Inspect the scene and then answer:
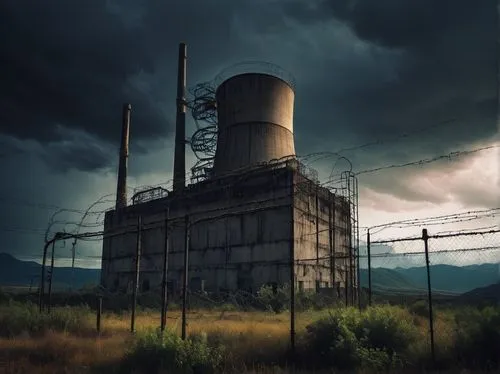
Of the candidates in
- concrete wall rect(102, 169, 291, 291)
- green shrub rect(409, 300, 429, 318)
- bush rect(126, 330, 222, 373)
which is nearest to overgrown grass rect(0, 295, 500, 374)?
bush rect(126, 330, 222, 373)

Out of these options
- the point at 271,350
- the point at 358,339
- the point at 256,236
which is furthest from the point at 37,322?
the point at 256,236

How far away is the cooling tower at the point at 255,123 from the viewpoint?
41938mm

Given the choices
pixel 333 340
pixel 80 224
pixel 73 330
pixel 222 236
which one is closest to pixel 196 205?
pixel 222 236

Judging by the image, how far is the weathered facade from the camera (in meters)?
34.2

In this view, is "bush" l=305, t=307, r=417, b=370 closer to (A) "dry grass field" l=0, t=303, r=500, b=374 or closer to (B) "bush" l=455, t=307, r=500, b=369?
(A) "dry grass field" l=0, t=303, r=500, b=374

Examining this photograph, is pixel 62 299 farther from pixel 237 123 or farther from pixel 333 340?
pixel 333 340

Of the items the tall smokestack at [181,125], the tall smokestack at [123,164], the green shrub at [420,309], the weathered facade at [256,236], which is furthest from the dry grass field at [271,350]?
the tall smokestack at [123,164]

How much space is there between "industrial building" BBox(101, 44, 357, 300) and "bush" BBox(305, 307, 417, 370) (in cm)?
1913

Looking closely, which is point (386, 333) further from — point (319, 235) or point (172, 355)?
point (319, 235)

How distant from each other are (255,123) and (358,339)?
109 ft

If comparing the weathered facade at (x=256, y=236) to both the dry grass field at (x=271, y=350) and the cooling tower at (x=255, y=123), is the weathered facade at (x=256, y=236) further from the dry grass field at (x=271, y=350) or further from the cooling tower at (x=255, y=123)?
the dry grass field at (x=271, y=350)

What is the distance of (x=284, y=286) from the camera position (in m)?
32.5

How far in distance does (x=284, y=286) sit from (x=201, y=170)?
893 inches

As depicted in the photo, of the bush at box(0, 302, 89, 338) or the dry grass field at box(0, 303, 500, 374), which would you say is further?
the bush at box(0, 302, 89, 338)
